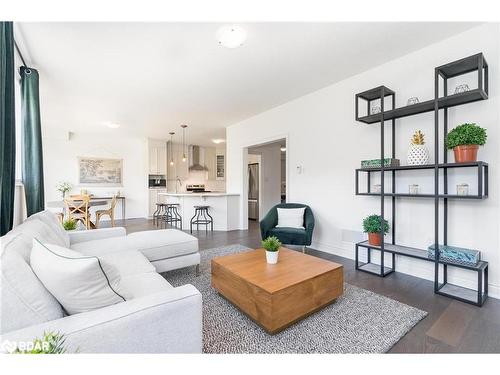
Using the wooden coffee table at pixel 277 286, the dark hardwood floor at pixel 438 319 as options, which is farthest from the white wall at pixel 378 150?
the wooden coffee table at pixel 277 286

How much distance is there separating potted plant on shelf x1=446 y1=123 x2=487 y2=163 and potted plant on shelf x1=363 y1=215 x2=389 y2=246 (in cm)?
102

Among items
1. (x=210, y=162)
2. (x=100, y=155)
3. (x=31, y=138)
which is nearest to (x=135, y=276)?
(x=31, y=138)

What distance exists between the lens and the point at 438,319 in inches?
75.7

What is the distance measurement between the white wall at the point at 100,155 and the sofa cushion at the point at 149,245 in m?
5.39

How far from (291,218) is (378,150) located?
160 cm

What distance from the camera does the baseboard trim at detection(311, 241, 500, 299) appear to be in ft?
7.58

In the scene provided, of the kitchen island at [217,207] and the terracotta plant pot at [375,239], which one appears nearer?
the terracotta plant pot at [375,239]

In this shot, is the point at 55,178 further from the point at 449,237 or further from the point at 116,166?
the point at 449,237

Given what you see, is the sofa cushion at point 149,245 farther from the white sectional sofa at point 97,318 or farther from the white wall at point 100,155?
the white wall at point 100,155

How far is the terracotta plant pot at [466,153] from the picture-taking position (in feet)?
7.19

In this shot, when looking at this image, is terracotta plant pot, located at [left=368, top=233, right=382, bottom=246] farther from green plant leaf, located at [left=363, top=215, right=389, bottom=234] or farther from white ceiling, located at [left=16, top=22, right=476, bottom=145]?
white ceiling, located at [left=16, top=22, right=476, bottom=145]

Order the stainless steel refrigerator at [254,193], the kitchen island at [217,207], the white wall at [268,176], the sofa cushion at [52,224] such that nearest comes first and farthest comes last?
the sofa cushion at [52,224]
the kitchen island at [217,207]
the white wall at [268,176]
the stainless steel refrigerator at [254,193]

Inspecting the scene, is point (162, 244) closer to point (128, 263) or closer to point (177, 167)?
point (128, 263)
